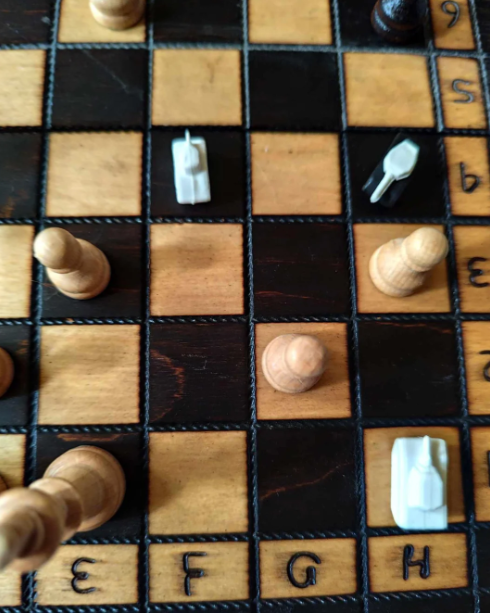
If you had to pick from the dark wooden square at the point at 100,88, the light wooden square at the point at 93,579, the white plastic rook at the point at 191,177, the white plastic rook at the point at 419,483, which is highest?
the dark wooden square at the point at 100,88

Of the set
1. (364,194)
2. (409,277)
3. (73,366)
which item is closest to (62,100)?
(73,366)

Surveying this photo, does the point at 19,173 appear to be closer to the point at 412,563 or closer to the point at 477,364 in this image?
the point at 477,364

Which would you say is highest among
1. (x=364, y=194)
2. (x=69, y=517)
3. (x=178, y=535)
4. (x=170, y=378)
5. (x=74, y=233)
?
(x=364, y=194)

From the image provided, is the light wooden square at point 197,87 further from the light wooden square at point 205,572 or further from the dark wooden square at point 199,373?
the light wooden square at point 205,572

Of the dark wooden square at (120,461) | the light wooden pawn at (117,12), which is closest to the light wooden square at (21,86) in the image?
the light wooden pawn at (117,12)

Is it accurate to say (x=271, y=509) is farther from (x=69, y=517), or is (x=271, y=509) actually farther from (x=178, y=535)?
(x=69, y=517)

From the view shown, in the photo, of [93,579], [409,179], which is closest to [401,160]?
[409,179]

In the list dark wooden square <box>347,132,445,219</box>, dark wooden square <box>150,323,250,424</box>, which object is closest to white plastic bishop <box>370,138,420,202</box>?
dark wooden square <box>347,132,445,219</box>
